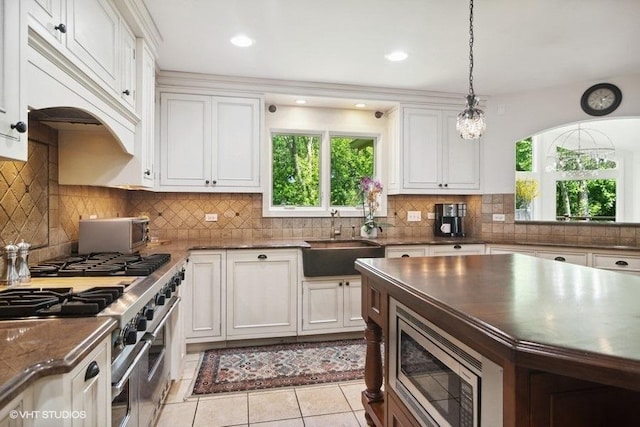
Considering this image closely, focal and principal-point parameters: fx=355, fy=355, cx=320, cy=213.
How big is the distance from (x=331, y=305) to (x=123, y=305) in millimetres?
2214

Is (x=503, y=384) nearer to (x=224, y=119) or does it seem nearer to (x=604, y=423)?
(x=604, y=423)

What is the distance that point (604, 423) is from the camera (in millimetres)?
884

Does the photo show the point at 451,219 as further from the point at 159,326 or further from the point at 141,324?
the point at 141,324

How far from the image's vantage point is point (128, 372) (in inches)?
49.0

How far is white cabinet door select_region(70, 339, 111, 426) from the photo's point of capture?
2.94 ft

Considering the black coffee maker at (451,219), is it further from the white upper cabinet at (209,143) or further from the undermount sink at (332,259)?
the white upper cabinet at (209,143)

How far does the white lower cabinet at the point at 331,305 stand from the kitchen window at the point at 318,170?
90 centimetres

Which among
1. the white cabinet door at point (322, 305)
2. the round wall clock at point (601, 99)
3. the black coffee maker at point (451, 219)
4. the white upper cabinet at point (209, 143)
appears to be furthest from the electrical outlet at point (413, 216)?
the round wall clock at point (601, 99)

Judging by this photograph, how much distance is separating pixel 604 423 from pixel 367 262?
1094 millimetres

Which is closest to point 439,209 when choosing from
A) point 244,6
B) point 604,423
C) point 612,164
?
point 612,164

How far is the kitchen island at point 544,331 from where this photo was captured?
2.37 ft

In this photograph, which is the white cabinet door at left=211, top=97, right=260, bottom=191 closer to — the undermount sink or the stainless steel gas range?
the undermount sink

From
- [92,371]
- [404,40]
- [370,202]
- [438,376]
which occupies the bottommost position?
[438,376]

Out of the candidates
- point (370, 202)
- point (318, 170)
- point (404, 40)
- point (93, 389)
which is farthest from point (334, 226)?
point (93, 389)
